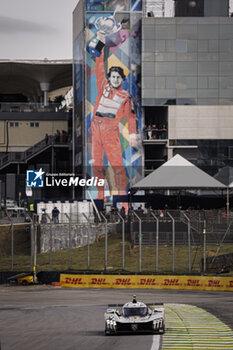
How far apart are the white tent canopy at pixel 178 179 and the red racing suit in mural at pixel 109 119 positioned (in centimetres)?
2264

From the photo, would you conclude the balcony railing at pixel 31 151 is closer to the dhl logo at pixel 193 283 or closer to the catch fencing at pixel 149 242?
the catch fencing at pixel 149 242

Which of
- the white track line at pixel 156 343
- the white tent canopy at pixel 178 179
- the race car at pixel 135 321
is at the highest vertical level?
the white tent canopy at pixel 178 179

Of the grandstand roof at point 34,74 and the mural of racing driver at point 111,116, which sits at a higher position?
the grandstand roof at point 34,74

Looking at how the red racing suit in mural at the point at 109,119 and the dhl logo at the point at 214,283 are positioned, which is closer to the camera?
the dhl logo at the point at 214,283

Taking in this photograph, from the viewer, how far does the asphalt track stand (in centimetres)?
2503

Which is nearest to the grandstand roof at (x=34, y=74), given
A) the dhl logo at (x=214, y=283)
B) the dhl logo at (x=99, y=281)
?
the dhl logo at (x=99, y=281)

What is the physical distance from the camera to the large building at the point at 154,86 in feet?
304

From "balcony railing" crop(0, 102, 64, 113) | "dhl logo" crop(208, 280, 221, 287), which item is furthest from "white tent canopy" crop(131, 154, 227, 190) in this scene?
"balcony railing" crop(0, 102, 64, 113)

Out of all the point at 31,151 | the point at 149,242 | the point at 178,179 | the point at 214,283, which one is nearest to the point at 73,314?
the point at 214,283

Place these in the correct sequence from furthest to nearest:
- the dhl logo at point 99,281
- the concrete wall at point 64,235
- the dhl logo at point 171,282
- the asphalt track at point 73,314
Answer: the concrete wall at point 64,235 < the dhl logo at point 99,281 < the dhl logo at point 171,282 < the asphalt track at point 73,314

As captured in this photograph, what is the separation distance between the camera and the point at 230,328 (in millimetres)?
29000

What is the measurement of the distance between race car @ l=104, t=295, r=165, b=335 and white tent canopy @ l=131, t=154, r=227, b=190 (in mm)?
40965

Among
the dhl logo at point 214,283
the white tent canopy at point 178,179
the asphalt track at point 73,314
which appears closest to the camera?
the asphalt track at point 73,314

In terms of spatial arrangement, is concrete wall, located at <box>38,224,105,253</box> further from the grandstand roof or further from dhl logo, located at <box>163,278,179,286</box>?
the grandstand roof
